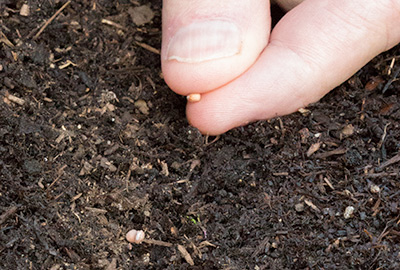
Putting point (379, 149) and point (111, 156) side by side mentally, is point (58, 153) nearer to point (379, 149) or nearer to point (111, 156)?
point (111, 156)

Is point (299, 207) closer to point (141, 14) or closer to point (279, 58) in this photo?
point (279, 58)

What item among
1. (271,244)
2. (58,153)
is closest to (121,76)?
(58,153)

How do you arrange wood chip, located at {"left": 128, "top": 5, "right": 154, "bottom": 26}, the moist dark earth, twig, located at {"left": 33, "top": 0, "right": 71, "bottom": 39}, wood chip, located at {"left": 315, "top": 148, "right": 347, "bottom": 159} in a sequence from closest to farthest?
the moist dark earth → wood chip, located at {"left": 315, "top": 148, "right": 347, "bottom": 159} → twig, located at {"left": 33, "top": 0, "right": 71, "bottom": 39} → wood chip, located at {"left": 128, "top": 5, "right": 154, "bottom": 26}

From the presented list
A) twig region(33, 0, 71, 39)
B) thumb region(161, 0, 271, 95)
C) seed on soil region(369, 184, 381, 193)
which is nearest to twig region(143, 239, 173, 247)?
thumb region(161, 0, 271, 95)

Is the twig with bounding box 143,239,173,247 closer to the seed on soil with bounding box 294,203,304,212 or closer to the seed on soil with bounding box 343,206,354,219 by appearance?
the seed on soil with bounding box 294,203,304,212

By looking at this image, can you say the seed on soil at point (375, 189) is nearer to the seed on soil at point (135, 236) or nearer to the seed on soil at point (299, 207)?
the seed on soil at point (299, 207)
